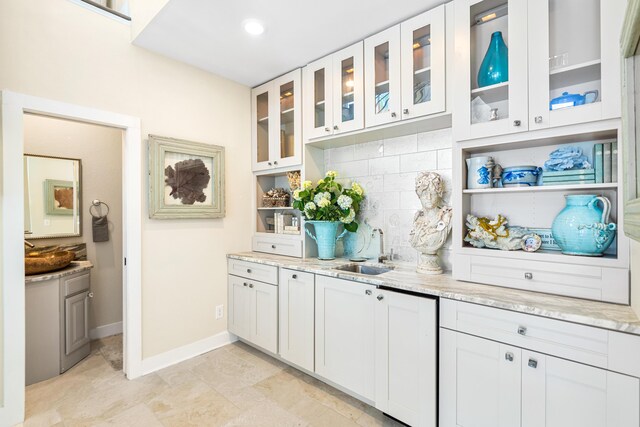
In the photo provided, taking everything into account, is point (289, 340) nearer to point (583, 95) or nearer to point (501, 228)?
point (501, 228)

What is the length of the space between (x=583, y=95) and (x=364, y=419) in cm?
216

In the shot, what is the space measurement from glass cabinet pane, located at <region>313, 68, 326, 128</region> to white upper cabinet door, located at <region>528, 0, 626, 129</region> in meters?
1.48

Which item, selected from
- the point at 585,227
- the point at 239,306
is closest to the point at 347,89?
the point at 585,227

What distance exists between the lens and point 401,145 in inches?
98.1

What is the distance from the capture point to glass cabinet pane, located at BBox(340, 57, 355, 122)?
7.89ft

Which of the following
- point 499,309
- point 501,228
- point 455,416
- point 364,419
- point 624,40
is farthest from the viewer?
point 364,419

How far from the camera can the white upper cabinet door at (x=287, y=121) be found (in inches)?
109

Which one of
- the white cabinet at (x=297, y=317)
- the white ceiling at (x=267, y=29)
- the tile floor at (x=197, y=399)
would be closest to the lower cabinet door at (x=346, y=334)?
the white cabinet at (x=297, y=317)

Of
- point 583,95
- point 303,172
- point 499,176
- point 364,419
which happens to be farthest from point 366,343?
point 583,95

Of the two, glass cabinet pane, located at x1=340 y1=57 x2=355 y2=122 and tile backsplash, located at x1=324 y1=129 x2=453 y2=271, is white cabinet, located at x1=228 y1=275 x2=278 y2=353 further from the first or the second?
glass cabinet pane, located at x1=340 y1=57 x2=355 y2=122

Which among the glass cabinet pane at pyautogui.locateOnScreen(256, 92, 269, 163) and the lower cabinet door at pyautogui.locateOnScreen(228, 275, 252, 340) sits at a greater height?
the glass cabinet pane at pyautogui.locateOnScreen(256, 92, 269, 163)

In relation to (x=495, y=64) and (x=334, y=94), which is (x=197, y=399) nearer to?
(x=334, y=94)

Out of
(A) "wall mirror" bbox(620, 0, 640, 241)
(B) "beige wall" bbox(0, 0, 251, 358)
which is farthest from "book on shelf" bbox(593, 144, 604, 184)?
(B) "beige wall" bbox(0, 0, 251, 358)

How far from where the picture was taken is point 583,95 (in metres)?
1.50
